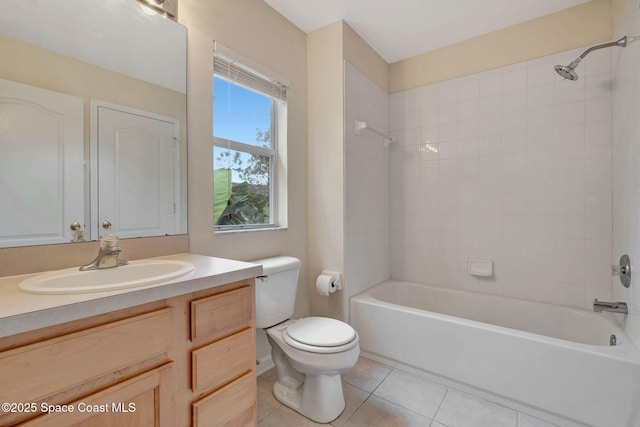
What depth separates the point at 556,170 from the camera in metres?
2.03

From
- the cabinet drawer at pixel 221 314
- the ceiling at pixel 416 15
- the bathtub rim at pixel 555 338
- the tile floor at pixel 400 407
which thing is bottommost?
the tile floor at pixel 400 407

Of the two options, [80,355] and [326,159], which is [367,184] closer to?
[326,159]

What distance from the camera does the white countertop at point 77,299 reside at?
0.64 meters

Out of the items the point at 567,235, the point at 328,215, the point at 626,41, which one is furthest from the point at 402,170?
the point at 626,41

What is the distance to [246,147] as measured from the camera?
191cm

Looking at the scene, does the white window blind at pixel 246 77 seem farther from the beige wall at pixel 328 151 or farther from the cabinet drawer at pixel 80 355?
the cabinet drawer at pixel 80 355

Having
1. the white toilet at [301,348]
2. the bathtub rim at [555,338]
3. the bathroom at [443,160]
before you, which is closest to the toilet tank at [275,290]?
the white toilet at [301,348]

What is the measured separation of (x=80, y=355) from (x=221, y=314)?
406 millimetres

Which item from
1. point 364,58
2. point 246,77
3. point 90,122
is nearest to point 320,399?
point 90,122

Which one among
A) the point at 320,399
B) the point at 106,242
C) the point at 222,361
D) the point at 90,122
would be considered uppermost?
the point at 90,122

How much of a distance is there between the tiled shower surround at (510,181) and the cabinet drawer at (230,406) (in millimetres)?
1512

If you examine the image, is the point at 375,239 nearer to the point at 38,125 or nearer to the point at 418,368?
the point at 418,368

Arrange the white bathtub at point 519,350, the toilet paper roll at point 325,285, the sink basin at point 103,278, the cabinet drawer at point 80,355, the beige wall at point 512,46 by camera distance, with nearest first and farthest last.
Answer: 1. the cabinet drawer at point 80,355
2. the sink basin at point 103,278
3. the white bathtub at point 519,350
4. the beige wall at point 512,46
5. the toilet paper roll at point 325,285

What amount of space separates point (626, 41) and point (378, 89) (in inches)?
59.2
